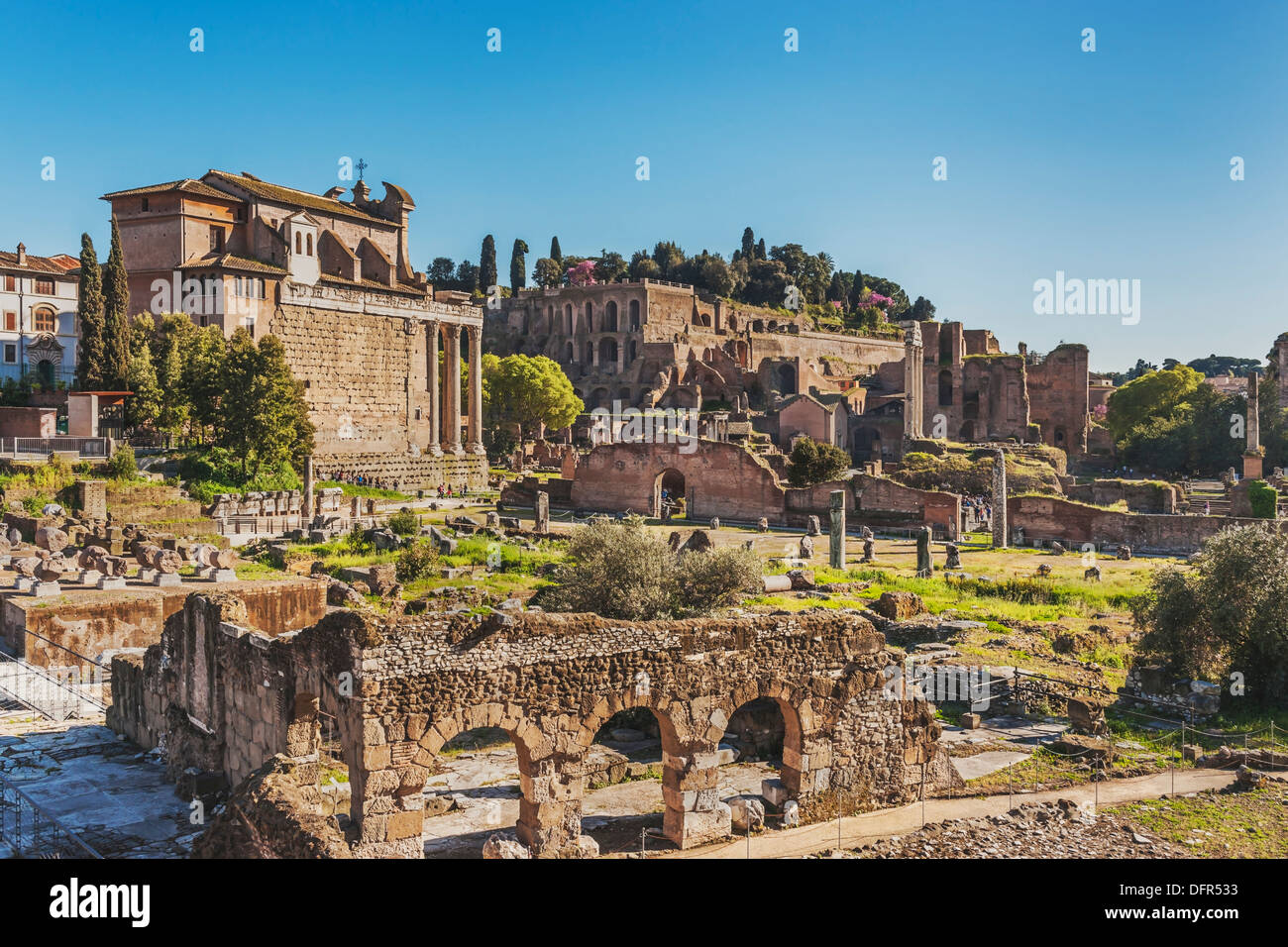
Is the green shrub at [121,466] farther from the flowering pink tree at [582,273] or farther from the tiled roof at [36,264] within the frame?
the flowering pink tree at [582,273]

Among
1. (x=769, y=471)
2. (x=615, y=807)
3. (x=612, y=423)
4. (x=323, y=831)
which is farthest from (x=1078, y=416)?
(x=323, y=831)

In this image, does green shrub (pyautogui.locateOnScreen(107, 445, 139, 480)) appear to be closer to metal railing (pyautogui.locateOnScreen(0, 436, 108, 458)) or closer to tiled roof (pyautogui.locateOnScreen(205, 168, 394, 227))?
metal railing (pyautogui.locateOnScreen(0, 436, 108, 458))

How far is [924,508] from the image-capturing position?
4069cm

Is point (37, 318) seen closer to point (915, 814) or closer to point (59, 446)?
point (59, 446)

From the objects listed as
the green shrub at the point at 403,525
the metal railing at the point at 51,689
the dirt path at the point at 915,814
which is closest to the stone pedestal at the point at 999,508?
the green shrub at the point at 403,525

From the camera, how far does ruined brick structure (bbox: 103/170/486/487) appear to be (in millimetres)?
44906

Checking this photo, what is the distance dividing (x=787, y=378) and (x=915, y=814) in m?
75.8

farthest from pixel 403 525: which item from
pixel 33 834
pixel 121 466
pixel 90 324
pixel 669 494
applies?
pixel 33 834

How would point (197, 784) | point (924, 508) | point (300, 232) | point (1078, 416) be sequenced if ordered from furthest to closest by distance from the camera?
1. point (1078, 416)
2. point (300, 232)
3. point (924, 508)
4. point (197, 784)

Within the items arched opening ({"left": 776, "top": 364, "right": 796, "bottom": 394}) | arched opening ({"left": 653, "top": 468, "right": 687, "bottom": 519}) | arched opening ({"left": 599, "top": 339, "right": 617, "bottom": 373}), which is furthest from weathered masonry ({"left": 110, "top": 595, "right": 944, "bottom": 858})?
arched opening ({"left": 599, "top": 339, "right": 617, "bottom": 373})

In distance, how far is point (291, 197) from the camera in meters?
49.9

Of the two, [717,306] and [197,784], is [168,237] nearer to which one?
[197,784]

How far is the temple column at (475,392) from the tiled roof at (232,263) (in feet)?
34.9
